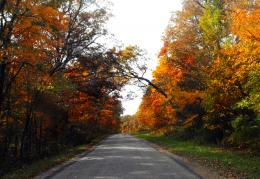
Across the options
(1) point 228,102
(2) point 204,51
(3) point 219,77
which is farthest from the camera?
(2) point 204,51

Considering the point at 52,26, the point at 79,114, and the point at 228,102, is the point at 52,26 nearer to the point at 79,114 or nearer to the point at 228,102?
the point at 228,102

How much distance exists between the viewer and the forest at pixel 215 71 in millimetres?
17641

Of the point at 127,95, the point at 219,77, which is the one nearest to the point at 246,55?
the point at 219,77

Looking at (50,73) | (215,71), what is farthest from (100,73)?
(215,71)

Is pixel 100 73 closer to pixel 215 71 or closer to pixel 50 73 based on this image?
pixel 50 73

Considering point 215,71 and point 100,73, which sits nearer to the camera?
point 215,71

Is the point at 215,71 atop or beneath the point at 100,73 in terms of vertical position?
beneath

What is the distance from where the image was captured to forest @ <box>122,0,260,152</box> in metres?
17.6

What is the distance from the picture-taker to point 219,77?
21000 millimetres

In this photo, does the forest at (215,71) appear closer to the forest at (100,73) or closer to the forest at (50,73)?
the forest at (100,73)

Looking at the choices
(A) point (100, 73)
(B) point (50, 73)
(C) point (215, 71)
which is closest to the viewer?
(C) point (215, 71)

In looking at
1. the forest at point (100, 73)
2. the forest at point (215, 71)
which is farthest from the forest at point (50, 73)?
the forest at point (215, 71)

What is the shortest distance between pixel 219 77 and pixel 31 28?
→ 10.7 m

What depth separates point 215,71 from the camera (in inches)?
834
